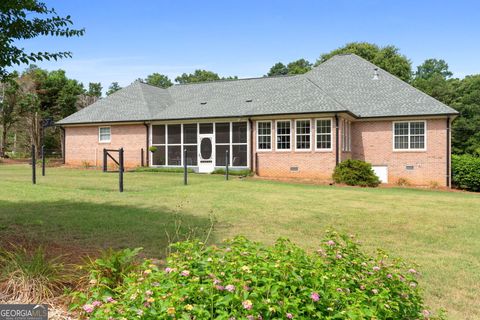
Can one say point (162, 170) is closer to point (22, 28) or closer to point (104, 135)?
point (104, 135)

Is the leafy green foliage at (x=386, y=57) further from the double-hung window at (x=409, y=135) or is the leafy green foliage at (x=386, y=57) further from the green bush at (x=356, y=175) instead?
the green bush at (x=356, y=175)

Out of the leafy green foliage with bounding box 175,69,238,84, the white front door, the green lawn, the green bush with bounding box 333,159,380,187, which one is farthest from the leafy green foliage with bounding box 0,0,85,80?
the leafy green foliage with bounding box 175,69,238,84

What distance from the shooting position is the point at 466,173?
2108 centimetres

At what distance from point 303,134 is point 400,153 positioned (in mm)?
5674

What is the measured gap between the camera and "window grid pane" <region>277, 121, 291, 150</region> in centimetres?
2239

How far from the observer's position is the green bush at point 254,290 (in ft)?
7.77

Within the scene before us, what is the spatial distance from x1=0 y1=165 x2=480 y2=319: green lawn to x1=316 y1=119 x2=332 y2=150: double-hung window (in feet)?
24.6

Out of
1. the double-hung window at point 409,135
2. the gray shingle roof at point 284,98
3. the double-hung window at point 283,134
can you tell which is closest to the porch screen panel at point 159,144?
the gray shingle roof at point 284,98

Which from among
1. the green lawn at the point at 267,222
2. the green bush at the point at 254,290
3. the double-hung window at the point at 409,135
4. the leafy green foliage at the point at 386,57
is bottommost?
the green lawn at the point at 267,222

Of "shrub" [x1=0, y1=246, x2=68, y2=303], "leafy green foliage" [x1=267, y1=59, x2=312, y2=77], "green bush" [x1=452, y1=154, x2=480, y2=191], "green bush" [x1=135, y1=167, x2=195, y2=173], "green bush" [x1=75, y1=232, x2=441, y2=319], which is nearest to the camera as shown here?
"green bush" [x1=75, y1=232, x2=441, y2=319]

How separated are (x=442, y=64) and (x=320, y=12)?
70.7 meters

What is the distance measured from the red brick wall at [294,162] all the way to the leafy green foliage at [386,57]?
26.1 meters

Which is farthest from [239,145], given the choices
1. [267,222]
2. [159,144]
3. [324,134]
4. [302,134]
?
[267,222]

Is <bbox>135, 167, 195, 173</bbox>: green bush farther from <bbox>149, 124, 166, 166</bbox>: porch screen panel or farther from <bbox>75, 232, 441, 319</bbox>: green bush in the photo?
<bbox>75, 232, 441, 319</bbox>: green bush
